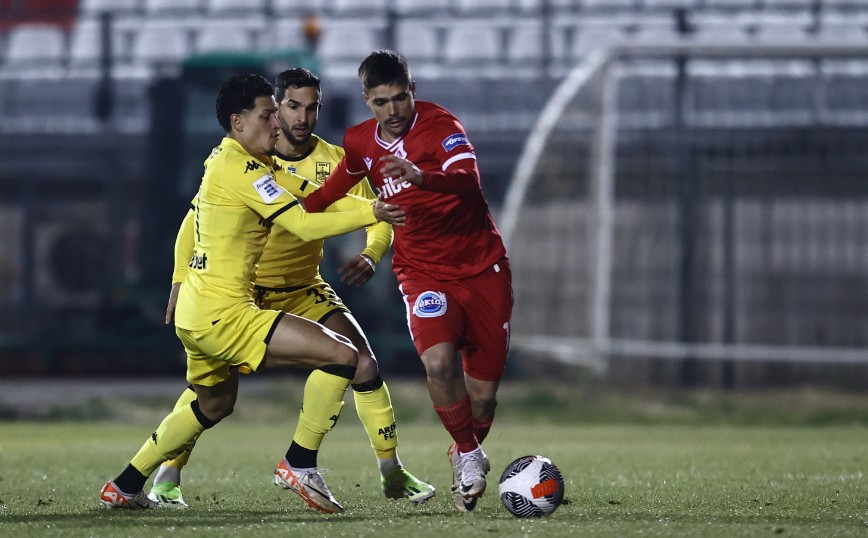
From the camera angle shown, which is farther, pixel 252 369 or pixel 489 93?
pixel 489 93

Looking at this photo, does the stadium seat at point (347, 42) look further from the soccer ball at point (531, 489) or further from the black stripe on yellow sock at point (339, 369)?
the soccer ball at point (531, 489)

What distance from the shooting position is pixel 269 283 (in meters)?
6.43

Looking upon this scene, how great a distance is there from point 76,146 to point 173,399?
12.8ft

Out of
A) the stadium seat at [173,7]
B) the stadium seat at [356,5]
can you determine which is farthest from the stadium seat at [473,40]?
the stadium seat at [173,7]

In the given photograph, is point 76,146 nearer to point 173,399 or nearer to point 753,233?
point 173,399

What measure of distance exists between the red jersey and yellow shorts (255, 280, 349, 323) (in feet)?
1.28

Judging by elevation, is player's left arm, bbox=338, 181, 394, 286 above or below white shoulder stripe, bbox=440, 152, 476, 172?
below

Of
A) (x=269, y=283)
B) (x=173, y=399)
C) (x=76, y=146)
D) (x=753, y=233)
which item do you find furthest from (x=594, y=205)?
(x=269, y=283)

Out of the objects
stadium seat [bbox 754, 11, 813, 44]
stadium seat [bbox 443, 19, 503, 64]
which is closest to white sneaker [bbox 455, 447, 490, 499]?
stadium seat [bbox 443, 19, 503, 64]

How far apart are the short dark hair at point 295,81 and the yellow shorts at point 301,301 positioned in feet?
2.84

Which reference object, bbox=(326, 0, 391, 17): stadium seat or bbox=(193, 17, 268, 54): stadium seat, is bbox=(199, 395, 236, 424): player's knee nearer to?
bbox=(193, 17, 268, 54): stadium seat

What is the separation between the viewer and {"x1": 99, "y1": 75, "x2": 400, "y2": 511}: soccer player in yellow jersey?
575cm

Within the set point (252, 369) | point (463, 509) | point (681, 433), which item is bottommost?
point (681, 433)

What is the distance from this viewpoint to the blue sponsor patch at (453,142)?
6125 millimetres
